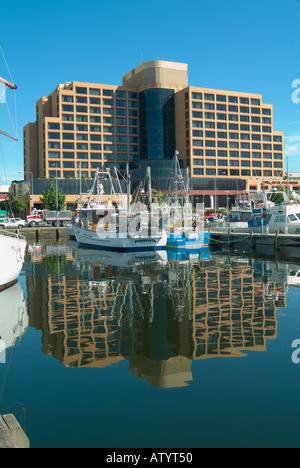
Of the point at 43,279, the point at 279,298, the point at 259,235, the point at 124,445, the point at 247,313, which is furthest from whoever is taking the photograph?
the point at 259,235

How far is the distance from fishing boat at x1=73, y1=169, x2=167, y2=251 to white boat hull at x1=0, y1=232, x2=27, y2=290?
19.4m

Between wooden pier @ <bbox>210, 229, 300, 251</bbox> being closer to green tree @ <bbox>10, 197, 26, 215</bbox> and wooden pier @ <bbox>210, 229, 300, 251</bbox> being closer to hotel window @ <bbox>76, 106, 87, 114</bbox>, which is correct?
green tree @ <bbox>10, 197, 26, 215</bbox>

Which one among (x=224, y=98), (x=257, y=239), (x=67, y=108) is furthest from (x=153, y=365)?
(x=224, y=98)

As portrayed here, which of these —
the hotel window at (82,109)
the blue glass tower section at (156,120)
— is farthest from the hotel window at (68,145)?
the blue glass tower section at (156,120)

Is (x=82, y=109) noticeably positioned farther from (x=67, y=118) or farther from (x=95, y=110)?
(x=67, y=118)

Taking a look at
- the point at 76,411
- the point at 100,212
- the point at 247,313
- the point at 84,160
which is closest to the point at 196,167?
the point at 84,160

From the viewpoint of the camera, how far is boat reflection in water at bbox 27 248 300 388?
1225cm

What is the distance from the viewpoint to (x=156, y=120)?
135 m

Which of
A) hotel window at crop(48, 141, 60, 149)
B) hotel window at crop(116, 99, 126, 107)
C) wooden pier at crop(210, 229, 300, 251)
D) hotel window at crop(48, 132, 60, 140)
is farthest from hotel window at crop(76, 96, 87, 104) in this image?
wooden pier at crop(210, 229, 300, 251)

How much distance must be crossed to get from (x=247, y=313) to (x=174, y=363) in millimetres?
6102

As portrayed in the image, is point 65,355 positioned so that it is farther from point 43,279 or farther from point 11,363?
point 43,279

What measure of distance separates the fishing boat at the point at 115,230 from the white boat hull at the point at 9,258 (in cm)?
1943

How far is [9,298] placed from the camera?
21.2m

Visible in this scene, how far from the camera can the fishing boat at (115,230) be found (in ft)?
144
